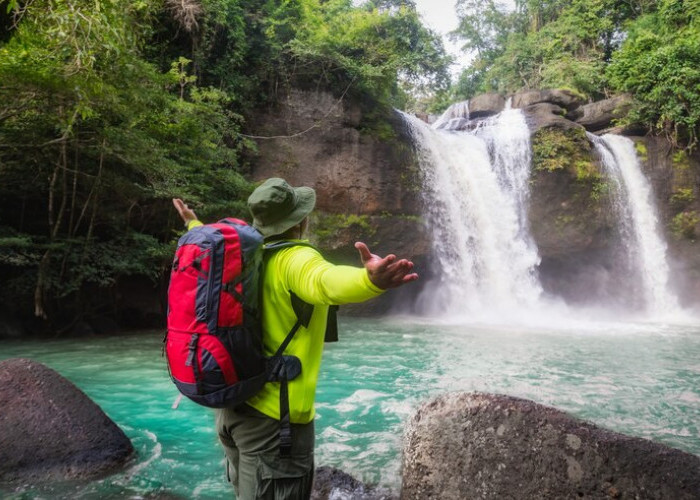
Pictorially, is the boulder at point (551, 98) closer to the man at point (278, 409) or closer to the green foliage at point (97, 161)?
the green foliage at point (97, 161)

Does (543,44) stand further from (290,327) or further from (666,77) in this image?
(290,327)

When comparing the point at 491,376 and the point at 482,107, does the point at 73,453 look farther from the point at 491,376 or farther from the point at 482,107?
the point at 482,107

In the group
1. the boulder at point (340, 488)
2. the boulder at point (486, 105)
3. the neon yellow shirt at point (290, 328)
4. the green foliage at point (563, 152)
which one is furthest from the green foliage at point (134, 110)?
the boulder at point (486, 105)

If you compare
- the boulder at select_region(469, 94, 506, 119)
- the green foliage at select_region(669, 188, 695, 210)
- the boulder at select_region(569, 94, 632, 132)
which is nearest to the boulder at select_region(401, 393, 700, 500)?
the green foliage at select_region(669, 188, 695, 210)

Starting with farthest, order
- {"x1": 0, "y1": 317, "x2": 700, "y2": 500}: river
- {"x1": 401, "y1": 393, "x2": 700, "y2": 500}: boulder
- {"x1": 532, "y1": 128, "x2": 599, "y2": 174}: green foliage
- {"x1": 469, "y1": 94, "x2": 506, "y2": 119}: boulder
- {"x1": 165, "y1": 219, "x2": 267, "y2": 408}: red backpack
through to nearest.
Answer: {"x1": 469, "y1": 94, "x2": 506, "y2": 119}: boulder < {"x1": 532, "y1": 128, "x2": 599, "y2": 174}: green foliage < {"x1": 0, "y1": 317, "x2": 700, "y2": 500}: river < {"x1": 401, "y1": 393, "x2": 700, "y2": 500}: boulder < {"x1": 165, "y1": 219, "x2": 267, "y2": 408}: red backpack

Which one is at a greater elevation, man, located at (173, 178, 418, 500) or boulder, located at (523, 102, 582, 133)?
boulder, located at (523, 102, 582, 133)

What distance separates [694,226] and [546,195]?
556 centimetres

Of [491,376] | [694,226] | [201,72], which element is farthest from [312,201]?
[694,226]

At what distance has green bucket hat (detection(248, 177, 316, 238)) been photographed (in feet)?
6.23

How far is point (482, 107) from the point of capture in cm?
2131

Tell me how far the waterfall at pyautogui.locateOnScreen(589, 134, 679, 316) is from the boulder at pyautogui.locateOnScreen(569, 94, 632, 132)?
2355mm

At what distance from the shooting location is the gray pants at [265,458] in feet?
5.74

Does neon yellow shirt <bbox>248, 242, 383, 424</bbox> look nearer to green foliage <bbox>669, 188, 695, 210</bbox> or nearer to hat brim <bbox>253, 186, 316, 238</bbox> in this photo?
hat brim <bbox>253, 186, 316, 238</bbox>

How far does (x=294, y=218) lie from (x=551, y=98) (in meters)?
19.9
